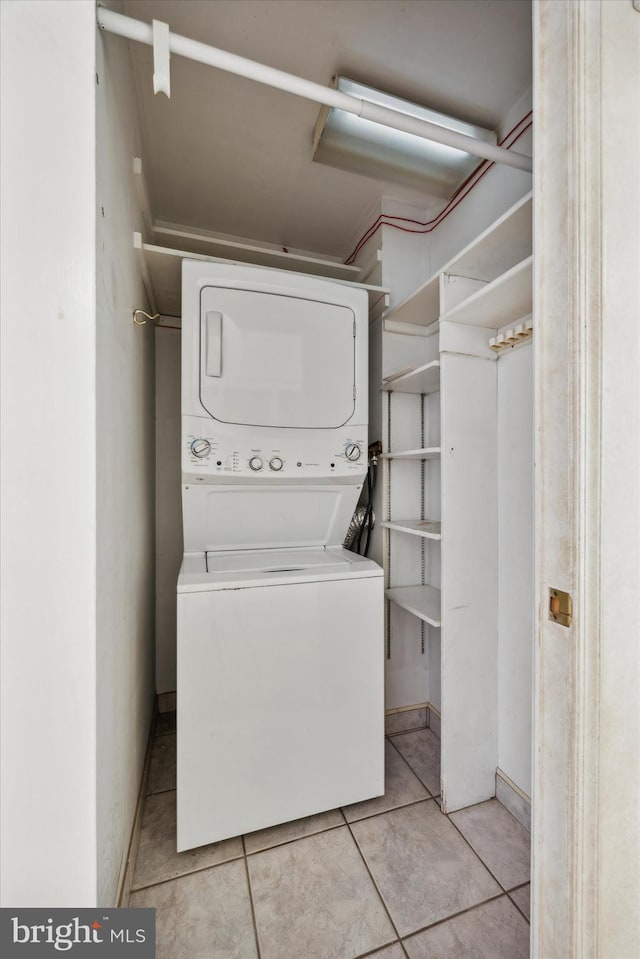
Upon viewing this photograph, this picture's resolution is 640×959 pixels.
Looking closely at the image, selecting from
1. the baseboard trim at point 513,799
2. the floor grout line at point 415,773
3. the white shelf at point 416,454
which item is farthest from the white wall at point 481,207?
the floor grout line at point 415,773

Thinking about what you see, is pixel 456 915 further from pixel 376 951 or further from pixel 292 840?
pixel 292 840

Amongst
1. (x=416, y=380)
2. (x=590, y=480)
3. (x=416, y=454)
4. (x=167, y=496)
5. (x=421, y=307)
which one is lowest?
(x=167, y=496)

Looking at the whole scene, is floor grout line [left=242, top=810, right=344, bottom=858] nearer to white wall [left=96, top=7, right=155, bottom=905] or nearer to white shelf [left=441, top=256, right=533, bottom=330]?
white wall [left=96, top=7, right=155, bottom=905]

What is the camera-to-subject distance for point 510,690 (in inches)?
63.5

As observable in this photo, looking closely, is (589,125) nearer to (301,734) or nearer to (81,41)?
(81,41)

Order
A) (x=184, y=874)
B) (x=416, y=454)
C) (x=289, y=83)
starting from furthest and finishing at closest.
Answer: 1. (x=416, y=454)
2. (x=184, y=874)
3. (x=289, y=83)

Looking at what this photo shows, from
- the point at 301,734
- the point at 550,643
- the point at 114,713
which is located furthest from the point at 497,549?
the point at 114,713

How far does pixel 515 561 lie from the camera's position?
160 cm

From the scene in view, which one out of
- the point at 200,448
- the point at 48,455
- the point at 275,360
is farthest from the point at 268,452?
the point at 48,455

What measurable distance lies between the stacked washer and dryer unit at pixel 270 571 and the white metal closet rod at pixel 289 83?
1.99 feet

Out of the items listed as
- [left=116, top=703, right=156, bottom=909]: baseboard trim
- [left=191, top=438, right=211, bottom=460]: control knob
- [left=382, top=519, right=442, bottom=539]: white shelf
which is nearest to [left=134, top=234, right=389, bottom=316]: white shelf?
[left=191, top=438, right=211, bottom=460]: control knob

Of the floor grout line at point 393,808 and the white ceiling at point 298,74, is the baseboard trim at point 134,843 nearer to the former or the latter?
the floor grout line at point 393,808

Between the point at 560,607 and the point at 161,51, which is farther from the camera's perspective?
the point at 161,51

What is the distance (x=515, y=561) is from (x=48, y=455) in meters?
1.59
